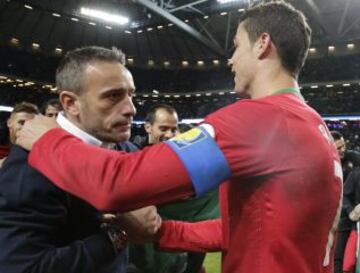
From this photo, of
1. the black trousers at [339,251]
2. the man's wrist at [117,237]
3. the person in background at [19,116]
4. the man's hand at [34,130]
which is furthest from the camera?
the black trousers at [339,251]

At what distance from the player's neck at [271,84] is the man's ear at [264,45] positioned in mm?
70

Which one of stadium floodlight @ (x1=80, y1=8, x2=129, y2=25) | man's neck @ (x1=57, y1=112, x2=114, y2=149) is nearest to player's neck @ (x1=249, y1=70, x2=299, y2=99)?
man's neck @ (x1=57, y1=112, x2=114, y2=149)

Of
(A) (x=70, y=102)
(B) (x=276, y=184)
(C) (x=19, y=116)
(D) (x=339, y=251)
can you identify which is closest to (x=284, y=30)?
(B) (x=276, y=184)

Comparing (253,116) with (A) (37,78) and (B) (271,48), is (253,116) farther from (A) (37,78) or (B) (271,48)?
(A) (37,78)

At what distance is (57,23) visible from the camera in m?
24.6

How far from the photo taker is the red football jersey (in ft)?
3.74

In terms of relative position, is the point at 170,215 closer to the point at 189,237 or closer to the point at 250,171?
the point at 189,237

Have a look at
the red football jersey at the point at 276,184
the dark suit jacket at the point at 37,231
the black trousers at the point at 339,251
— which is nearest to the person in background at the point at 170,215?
the dark suit jacket at the point at 37,231

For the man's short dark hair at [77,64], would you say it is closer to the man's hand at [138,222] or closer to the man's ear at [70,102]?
the man's ear at [70,102]

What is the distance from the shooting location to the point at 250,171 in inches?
45.2

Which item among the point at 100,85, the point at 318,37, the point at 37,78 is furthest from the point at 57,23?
the point at 100,85

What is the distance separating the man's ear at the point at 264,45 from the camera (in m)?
1.42

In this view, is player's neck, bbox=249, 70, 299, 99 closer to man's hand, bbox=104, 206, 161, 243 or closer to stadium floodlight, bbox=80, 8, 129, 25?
man's hand, bbox=104, 206, 161, 243

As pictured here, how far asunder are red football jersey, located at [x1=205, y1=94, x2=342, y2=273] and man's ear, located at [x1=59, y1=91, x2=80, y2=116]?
558 millimetres
